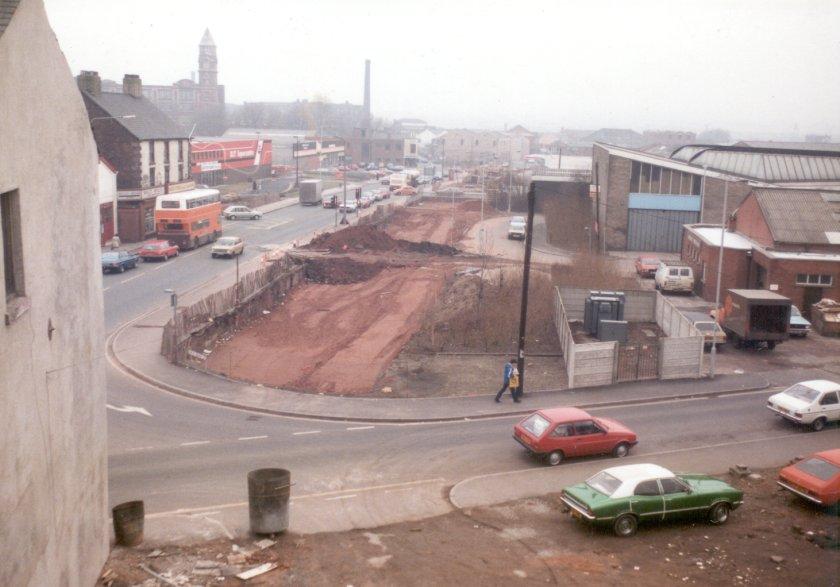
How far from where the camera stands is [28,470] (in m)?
9.05

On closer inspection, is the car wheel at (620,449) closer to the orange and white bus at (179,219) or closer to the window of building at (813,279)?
the window of building at (813,279)

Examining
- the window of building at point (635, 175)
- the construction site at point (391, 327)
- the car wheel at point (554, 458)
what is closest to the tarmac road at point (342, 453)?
the car wheel at point (554, 458)

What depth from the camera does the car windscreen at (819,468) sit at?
1628cm

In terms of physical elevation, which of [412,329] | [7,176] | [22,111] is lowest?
[412,329]

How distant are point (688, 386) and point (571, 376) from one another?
388 cm

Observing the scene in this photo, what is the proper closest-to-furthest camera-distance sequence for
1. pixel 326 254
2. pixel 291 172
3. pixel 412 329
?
pixel 412 329, pixel 326 254, pixel 291 172

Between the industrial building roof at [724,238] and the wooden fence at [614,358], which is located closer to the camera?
the wooden fence at [614,358]

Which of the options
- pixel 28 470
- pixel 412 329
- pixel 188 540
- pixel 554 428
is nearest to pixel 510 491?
pixel 554 428

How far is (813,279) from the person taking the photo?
35.3 m

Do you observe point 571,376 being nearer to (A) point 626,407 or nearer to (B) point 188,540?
(A) point 626,407

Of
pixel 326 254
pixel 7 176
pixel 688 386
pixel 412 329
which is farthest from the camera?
pixel 326 254

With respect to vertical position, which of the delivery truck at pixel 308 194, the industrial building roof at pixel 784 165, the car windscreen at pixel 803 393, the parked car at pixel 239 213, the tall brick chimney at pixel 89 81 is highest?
the tall brick chimney at pixel 89 81

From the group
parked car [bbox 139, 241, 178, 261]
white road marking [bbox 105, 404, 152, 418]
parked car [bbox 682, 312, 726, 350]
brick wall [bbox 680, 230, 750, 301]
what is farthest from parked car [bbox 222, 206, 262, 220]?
white road marking [bbox 105, 404, 152, 418]

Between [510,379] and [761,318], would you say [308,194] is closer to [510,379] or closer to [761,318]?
[761,318]
